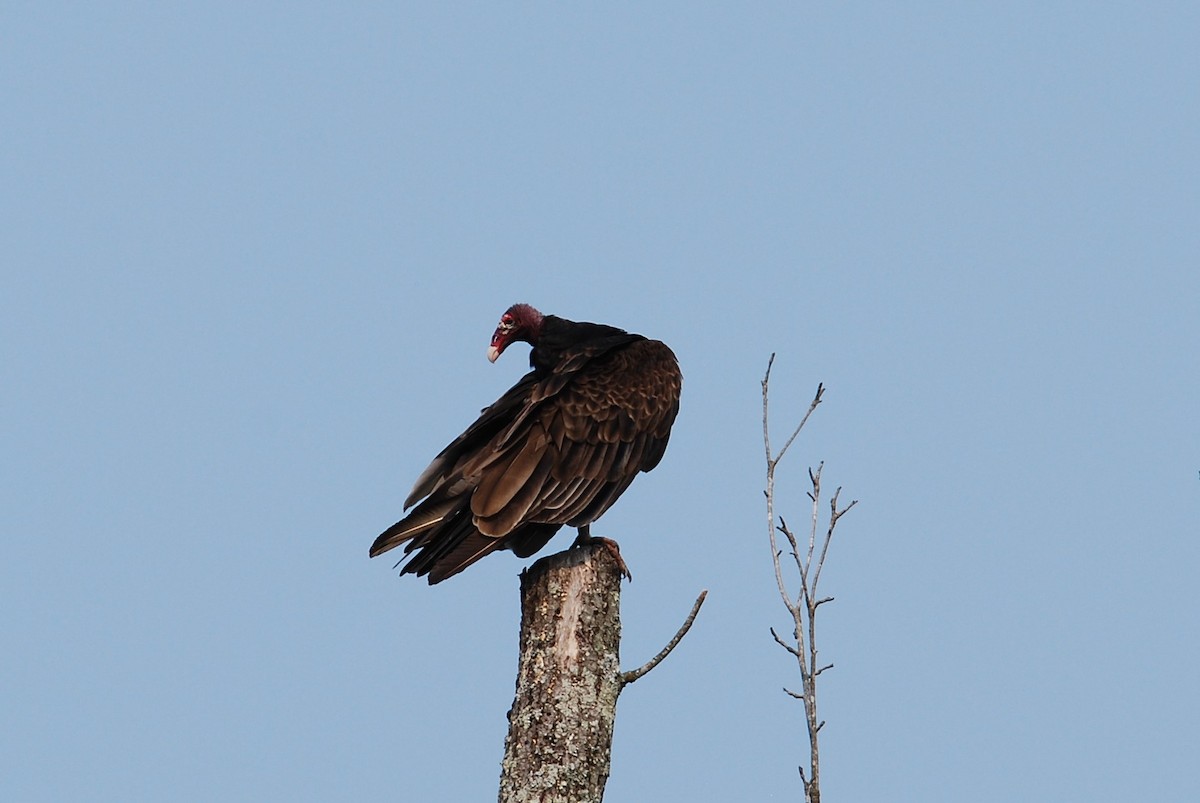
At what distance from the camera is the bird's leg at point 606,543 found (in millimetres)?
4117

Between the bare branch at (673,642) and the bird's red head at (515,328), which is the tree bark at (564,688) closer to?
the bare branch at (673,642)

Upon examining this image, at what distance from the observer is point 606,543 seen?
4191 millimetres

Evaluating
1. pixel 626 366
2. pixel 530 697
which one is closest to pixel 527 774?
pixel 530 697

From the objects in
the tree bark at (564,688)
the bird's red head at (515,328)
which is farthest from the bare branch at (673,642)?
the bird's red head at (515,328)

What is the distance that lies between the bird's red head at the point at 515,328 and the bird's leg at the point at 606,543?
1083 millimetres

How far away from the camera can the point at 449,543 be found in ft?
13.7

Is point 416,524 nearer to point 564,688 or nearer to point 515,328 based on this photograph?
point 564,688

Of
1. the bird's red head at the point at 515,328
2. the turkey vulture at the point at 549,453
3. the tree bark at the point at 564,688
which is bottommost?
the tree bark at the point at 564,688

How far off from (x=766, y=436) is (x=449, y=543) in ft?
3.75

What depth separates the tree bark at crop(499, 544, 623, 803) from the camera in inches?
141

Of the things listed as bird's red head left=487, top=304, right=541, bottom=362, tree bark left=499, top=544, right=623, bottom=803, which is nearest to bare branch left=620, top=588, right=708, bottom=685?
tree bark left=499, top=544, right=623, bottom=803

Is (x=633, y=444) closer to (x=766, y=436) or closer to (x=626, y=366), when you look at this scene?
(x=626, y=366)

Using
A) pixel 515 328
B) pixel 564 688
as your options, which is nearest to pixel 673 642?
pixel 564 688

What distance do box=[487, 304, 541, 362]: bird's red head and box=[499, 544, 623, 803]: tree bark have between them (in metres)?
1.46
